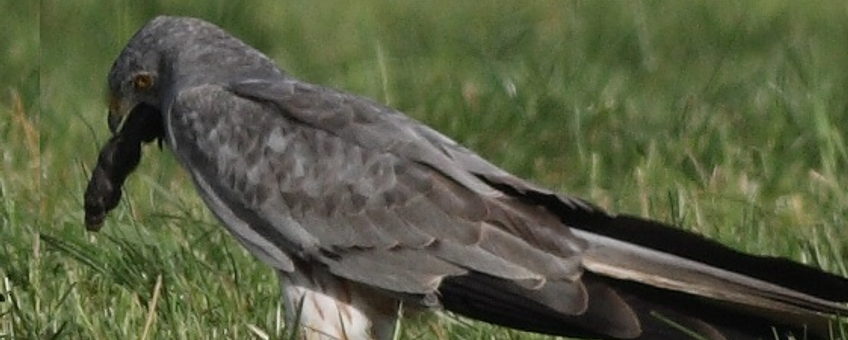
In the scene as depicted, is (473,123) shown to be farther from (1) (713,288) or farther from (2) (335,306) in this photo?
(1) (713,288)

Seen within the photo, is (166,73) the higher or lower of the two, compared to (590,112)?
higher

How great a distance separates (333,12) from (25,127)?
10.0ft

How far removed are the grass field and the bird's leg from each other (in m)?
0.10

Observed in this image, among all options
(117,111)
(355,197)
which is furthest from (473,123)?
(355,197)

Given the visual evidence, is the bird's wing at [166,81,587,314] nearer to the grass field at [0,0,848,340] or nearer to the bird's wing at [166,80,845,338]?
the bird's wing at [166,80,845,338]

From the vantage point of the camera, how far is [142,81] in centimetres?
516

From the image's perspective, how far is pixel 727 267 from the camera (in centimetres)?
418

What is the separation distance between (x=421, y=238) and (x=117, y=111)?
3.55 ft

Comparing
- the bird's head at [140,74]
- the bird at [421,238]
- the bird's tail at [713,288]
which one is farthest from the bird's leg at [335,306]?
the bird's head at [140,74]

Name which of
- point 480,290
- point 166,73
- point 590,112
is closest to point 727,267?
point 480,290

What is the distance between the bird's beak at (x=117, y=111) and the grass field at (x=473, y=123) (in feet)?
0.83

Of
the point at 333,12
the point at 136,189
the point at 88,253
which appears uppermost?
the point at 88,253

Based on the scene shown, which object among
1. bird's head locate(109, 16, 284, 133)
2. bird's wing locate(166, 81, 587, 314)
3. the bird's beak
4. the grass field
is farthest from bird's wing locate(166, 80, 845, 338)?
the bird's beak

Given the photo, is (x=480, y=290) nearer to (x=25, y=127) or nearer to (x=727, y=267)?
(x=727, y=267)
